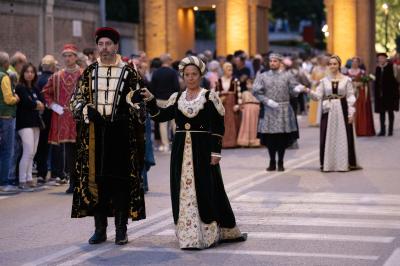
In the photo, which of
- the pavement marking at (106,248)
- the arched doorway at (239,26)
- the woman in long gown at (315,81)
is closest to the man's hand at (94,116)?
the pavement marking at (106,248)

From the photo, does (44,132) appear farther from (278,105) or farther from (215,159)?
(215,159)

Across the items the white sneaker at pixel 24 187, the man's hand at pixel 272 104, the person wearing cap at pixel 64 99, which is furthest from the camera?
the man's hand at pixel 272 104

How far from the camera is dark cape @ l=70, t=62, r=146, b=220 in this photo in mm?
10805

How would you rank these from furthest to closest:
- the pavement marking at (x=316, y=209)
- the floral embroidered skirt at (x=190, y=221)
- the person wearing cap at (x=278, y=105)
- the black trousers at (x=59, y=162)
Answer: the person wearing cap at (x=278, y=105) < the black trousers at (x=59, y=162) < the pavement marking at (x=316, y=209) < the floral embroidered skirt at (x=190, y=221)

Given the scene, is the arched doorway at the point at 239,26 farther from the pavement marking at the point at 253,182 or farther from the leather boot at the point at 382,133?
the pavement marking at the point at 253,182

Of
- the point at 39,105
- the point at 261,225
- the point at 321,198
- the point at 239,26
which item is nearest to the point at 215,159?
the point at 261,225

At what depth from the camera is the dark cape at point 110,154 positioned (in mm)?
10805

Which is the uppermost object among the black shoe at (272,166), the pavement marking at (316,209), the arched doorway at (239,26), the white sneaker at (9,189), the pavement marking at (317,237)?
the arched doorway at (239,26)

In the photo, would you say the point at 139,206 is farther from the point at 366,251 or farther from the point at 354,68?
the point at 354,68

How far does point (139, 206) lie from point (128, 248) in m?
0.41

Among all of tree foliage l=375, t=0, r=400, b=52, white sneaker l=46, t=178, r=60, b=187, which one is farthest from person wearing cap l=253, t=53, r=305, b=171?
tree foliage l=375, t=0, r=400, b=52

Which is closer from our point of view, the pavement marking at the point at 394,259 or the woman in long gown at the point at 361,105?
the pavement marking at the point at 394,259

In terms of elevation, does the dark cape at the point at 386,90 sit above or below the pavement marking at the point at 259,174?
above

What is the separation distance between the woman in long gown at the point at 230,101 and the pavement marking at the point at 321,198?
25.6 feet
